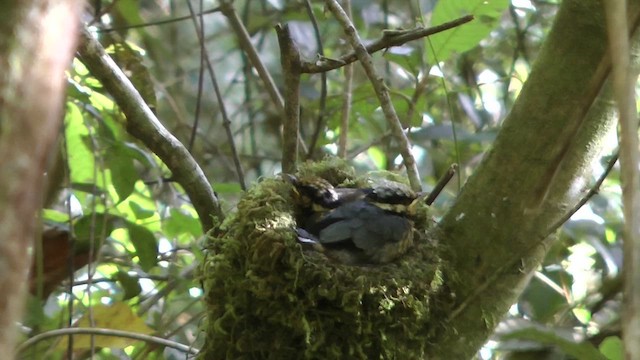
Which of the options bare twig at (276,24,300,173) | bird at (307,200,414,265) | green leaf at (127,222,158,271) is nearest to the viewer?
bare twig at (276,24,300,173)

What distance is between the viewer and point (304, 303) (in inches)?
49.2

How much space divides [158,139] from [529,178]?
0.59 m

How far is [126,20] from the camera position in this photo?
2.70m

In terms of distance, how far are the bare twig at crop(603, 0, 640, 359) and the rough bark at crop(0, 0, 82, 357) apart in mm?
391

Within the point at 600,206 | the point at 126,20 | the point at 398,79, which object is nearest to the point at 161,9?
the point at 126,20

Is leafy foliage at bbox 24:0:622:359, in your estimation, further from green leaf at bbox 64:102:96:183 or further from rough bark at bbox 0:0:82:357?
rough bark at bbox 0:0:82:357

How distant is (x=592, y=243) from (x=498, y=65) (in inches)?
47.7

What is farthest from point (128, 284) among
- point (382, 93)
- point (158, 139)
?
point (382, 93)

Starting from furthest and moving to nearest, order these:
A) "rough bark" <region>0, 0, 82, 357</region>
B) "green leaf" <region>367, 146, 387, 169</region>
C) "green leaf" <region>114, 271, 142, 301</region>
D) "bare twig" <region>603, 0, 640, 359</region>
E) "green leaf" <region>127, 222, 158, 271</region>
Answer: "green leaf" <region>367, 146, 387, 169</region>
"green leaf" <region>114, 271, 142, 301</region>
"green leaf" <region>127, 222, 158, 271</region>
"bare twig" <region>603, 0, 640, 359</region>
"rough bark" <region>0, 0, 82, 357</region>

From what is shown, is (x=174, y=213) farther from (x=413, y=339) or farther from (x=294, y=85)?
(x=413, y=339)

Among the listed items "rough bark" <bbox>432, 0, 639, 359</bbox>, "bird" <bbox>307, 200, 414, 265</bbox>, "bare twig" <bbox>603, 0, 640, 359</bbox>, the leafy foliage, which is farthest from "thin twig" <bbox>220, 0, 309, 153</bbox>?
"bare twig" <bbox>603, 0, 640, 359</bbox>

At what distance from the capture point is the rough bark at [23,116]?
390 millimetres

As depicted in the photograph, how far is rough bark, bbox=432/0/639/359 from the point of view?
120cm

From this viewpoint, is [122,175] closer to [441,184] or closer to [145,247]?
[145,247]
